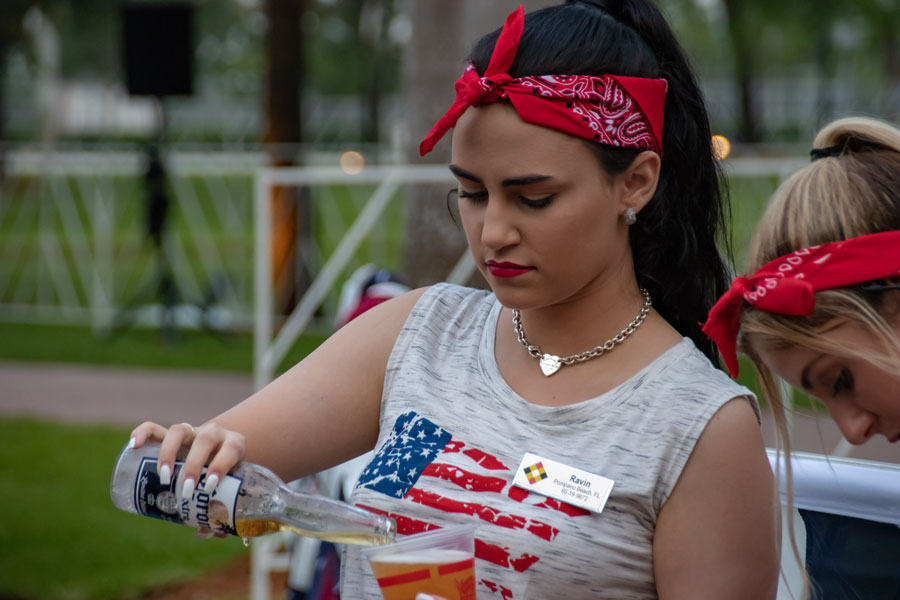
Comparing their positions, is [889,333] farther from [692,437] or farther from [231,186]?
[231,186]

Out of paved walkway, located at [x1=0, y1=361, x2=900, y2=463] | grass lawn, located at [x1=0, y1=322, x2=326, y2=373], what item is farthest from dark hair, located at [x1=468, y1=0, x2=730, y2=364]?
grass lawn, located at [x1=0, y1=322, x2=326, y2=373]

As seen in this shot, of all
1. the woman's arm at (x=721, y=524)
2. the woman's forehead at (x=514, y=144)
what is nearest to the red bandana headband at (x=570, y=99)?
the woman's forehead at (x=514, y=144)

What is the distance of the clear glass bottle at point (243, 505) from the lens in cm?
158

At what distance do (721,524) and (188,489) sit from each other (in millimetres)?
775

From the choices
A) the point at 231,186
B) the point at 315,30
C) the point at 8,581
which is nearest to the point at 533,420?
the point at 8,581

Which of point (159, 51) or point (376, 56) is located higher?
point (159, 51)

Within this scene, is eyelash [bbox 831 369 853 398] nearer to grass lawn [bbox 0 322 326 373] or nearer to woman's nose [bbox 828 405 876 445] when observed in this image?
woman's nose [bbox 828 405 876 445]

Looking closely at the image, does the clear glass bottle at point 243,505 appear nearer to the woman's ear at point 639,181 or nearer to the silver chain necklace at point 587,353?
the silver chain necklace at point 587,353

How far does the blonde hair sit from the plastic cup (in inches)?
23.3

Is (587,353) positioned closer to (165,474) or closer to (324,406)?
(324,406)

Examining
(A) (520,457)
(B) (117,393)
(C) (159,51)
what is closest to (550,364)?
(A) (520,457)

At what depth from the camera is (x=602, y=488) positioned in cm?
158

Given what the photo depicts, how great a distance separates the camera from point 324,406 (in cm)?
186

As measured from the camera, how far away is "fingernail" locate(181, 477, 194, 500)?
155 centimetres
